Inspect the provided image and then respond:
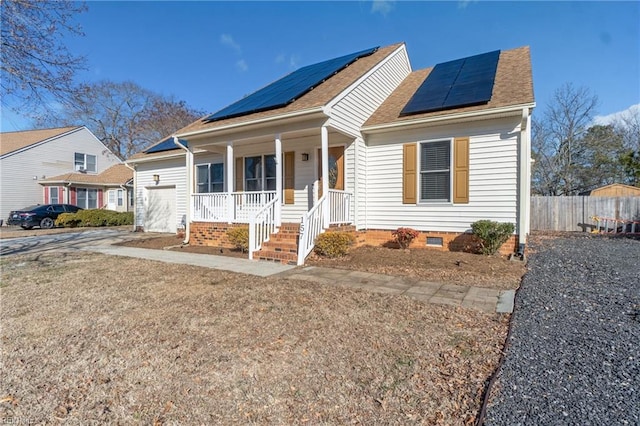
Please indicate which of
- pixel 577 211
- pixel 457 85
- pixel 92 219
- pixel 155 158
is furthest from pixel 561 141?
pixel 92 219

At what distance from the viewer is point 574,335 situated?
126 inches

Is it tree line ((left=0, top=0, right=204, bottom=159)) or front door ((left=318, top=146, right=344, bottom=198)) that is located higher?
tree line ((left=0, top=0, right=204, bottom=159))

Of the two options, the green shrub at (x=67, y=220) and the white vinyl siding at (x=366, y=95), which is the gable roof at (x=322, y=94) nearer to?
the white vinyl siding at (x=366, y=95)

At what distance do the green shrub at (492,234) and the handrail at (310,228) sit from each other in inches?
137

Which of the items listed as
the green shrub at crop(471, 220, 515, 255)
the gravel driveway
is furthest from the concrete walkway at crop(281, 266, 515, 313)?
the green shrub at crop(471, 220, 515, 255)

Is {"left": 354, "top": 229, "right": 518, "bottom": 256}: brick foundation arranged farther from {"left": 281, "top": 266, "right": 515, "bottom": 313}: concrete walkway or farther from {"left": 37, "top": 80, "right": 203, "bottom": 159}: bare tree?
{"left": 37, "top": 80, "right": 203, "bottom": 159}: bare tree

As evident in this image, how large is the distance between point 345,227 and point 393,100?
14.5ft

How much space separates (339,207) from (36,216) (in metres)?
18.8

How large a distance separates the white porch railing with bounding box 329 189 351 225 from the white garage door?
8.72 meters

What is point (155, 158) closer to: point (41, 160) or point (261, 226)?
point (261, 226)

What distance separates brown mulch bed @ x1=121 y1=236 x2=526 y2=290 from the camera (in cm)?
556

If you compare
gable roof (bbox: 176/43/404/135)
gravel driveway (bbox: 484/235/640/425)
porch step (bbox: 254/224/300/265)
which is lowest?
gravel driveway (bbox: 484/235/640/425)

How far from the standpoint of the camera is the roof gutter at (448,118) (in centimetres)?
709

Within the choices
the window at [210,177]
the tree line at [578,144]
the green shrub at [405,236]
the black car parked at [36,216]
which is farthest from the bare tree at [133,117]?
the tree line at [578,144]
